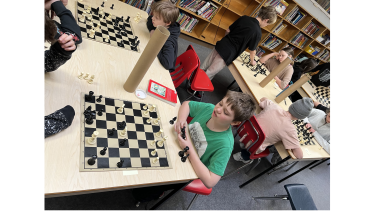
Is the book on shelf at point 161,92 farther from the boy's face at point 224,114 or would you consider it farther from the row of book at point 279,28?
the row of book at point 279,28

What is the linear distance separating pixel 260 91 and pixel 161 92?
1.77 meters

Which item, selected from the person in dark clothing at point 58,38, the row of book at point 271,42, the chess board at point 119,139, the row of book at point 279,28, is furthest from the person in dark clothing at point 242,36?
the row of book at point 271,42

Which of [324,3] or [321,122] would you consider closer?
[321,122]

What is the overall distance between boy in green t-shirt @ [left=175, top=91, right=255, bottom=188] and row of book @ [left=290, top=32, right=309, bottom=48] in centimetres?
534

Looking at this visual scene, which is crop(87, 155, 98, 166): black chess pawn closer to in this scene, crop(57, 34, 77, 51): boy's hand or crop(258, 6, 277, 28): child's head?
crop(57, 34, 77, 51): boy's hand

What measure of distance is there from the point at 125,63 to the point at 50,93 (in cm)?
75

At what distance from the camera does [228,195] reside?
2627 millimetres

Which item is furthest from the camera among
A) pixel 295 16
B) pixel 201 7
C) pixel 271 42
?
pixel 271 42

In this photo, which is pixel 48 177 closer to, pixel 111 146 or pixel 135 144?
pixel 111 146

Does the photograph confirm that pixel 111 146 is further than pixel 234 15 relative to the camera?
No

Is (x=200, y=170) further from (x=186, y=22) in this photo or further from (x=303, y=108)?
(x=186, y=22)

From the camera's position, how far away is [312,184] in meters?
3.61

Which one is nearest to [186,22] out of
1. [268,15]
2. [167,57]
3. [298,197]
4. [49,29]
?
[268,15]

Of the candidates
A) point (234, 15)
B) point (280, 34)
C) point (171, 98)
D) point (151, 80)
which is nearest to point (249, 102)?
point (171, 98)
